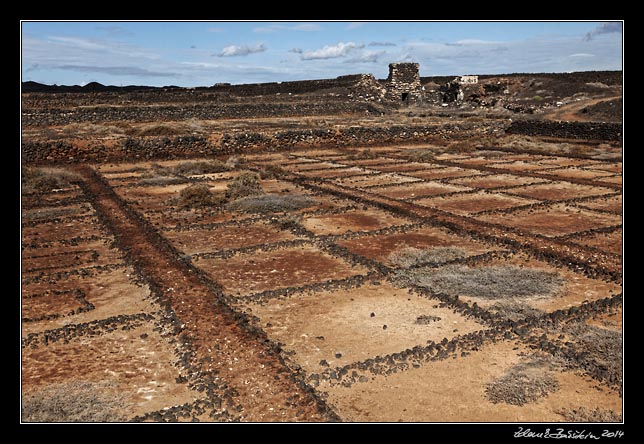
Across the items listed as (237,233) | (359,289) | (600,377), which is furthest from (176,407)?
(237,233)

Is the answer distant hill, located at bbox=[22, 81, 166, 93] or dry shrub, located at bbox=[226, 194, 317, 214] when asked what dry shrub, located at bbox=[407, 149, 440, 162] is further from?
distant hill, located at bbox=[22, 81, 166, 93]

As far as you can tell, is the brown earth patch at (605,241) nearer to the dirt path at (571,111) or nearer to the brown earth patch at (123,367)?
the brown earth patch at (123,367)

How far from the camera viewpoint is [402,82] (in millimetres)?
41875

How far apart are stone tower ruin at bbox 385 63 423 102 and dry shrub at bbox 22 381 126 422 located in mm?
39054

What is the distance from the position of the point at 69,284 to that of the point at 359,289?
3.97 metres

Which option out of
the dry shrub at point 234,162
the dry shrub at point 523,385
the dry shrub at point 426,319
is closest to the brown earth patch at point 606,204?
the dry shrub at point 426,319

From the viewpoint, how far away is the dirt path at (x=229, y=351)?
4.55 meters

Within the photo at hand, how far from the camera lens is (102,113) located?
31.3m

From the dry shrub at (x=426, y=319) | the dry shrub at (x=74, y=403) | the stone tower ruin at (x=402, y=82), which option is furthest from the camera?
the stone tower ruin at (x=402, y=82)

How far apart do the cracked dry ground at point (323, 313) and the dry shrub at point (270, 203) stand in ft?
0.98

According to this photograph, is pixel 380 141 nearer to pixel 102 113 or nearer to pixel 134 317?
pixel 102 113

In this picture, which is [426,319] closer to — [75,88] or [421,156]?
[421,156]

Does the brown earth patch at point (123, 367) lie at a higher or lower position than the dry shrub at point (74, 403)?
higher

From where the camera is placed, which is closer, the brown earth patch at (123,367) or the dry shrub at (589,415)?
the dry shrub at (589,415)
